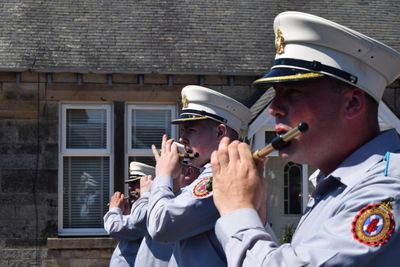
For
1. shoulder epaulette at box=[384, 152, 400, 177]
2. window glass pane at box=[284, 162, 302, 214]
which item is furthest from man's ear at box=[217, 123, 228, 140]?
window glass pane at box=[284, 162, 302, 214]

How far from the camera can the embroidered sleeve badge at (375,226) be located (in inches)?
80.4

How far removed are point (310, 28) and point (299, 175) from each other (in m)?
9.81

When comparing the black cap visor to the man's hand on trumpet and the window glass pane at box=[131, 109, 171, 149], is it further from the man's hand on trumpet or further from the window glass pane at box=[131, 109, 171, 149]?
the window glass pane at box=[131, 109, 171, 149]

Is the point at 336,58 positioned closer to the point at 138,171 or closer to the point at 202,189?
the point at 202,189

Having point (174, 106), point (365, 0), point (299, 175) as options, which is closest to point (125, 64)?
point (174, 106)

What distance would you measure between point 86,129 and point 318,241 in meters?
10.0

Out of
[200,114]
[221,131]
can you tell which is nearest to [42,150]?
[200,114]

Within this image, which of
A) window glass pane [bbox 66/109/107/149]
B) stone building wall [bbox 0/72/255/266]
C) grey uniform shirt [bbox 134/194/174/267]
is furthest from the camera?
window glass pane [bbox 66/109/107/149]

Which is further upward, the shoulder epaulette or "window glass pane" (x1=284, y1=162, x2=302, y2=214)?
the shoulder epaulette

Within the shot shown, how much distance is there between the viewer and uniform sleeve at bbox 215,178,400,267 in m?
2.04

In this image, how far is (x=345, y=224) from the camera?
209cm

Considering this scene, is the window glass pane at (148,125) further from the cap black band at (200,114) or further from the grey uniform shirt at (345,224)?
the grey uniform shirt at (345,224)

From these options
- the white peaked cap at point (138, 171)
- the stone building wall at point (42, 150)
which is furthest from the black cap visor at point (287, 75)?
the stone building wall at point (42, 150)

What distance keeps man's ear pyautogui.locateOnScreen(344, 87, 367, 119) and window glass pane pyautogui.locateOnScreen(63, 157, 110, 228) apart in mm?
9732
